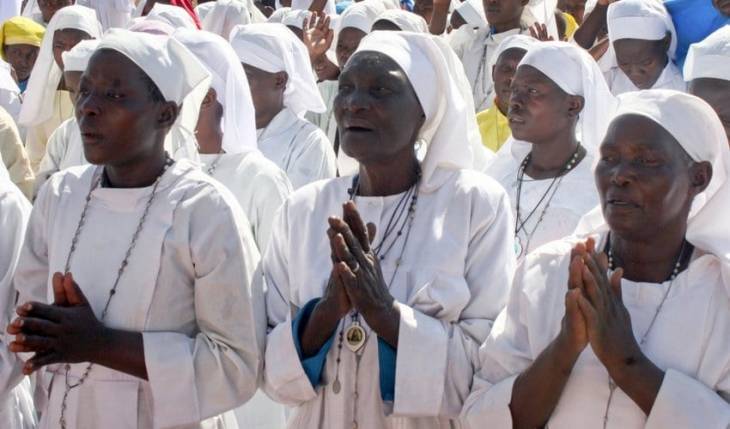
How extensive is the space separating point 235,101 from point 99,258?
1.95 metres

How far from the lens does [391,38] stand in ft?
15.5

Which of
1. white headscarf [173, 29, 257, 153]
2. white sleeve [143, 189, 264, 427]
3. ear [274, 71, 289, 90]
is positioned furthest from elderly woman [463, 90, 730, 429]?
ear [274, 71, 289, 90]

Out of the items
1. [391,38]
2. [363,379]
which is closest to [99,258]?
[363,379]

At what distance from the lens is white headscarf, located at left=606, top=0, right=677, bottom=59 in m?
8.20

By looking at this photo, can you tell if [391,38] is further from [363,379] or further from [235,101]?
[235,101]

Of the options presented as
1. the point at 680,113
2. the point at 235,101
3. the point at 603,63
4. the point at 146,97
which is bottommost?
the point at 603,63

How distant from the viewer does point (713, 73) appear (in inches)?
235

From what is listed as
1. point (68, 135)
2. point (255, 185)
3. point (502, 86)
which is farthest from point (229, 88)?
point (502, 86)

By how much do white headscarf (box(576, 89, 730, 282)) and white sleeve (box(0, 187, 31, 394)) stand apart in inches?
83.7

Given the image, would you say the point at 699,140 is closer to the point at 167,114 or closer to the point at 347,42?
the point at 167,114

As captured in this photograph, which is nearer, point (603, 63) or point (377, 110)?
point (377, 110)

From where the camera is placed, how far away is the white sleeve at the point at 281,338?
14.3 ft

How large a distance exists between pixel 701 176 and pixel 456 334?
2.98 ft

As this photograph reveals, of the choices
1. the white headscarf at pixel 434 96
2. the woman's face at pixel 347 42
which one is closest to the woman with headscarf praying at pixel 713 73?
the white headscarf at pixel 434 96
